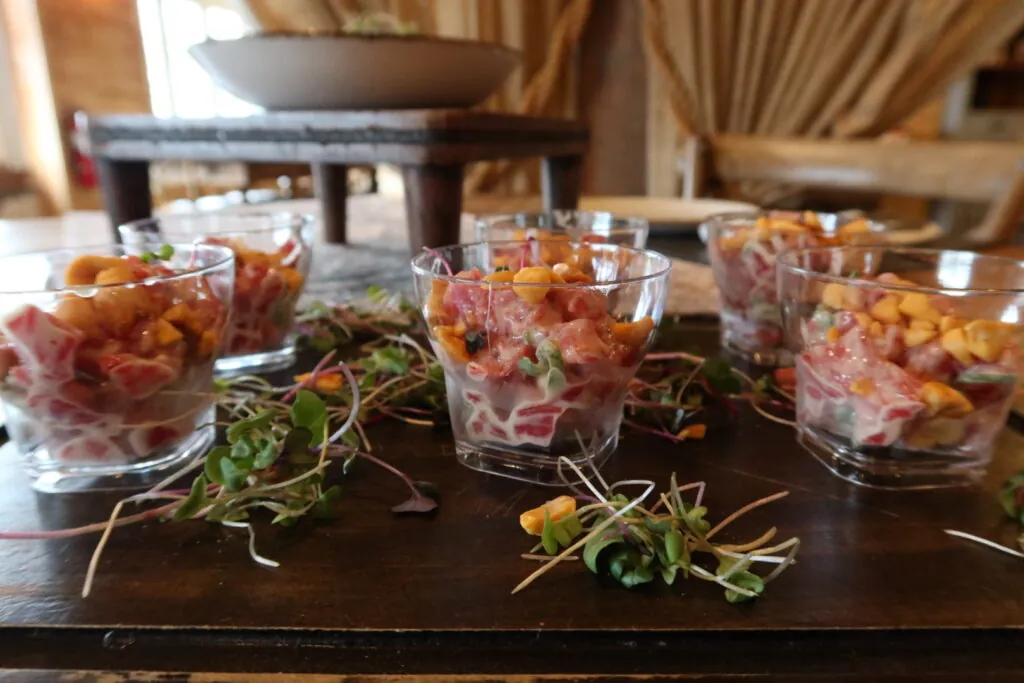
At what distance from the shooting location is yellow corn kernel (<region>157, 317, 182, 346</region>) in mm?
514

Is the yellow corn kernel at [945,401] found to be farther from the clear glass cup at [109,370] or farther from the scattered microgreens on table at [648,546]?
the clear glass cup at [109,370]

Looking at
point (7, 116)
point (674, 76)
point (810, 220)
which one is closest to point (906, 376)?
point (810, 220)

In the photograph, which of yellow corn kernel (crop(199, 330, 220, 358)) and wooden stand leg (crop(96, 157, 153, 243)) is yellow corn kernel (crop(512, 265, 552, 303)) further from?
wooden stand leg (crop(96, 157, 153, 243))

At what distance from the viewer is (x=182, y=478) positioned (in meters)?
0.53

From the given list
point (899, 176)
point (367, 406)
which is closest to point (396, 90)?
point (367, 406)

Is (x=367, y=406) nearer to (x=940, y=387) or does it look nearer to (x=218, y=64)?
(x=940, y=387)

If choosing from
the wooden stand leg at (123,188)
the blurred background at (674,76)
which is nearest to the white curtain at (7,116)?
the blurred background at (674,76)

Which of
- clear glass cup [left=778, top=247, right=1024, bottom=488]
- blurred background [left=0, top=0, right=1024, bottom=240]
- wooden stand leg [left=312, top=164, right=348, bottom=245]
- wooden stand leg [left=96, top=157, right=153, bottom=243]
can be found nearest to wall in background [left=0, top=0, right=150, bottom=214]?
blurred background [left=0, top=0, right=1024, bottom=240]

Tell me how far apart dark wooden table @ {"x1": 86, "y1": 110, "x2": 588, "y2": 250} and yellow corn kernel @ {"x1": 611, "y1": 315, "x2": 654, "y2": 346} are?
405mm

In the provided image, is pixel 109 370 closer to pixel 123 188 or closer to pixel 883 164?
pixel 123 188

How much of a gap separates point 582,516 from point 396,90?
79cm

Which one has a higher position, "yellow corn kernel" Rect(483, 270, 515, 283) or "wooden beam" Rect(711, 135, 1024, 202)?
"wooden beam" Rect(711, 135, 1024, 202)

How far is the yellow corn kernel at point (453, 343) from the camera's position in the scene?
1.67ft

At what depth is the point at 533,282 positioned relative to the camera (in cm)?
49
